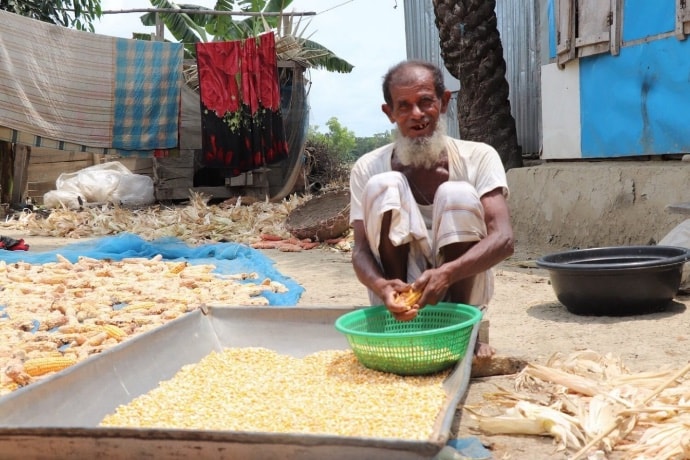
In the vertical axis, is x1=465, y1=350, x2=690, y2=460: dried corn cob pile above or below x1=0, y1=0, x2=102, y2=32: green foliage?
below

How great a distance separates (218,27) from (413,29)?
4986 mm

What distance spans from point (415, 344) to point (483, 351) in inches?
21.6

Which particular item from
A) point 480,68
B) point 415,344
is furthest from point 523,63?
point 415,344

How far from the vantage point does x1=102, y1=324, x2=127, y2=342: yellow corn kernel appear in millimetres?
3398

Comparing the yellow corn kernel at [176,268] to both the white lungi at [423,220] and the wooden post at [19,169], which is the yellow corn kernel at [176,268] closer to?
the white lungi at [423,220]

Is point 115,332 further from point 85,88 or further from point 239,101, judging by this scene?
point 239,101

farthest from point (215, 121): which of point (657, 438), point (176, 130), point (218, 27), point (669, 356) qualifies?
point (657, 438)

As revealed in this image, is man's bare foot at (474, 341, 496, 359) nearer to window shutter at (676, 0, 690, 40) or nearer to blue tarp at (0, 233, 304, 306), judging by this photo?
blue tarp at (0, 233, 304, 306)

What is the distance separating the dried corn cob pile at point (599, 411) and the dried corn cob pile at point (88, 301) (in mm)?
1618

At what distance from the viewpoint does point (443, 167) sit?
118 inches

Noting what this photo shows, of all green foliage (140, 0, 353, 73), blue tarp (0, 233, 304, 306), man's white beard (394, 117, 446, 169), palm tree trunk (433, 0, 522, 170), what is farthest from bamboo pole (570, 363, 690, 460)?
green foliage (140, 0, 353, 73)

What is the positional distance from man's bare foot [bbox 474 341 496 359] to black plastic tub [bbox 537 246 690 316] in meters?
1.15

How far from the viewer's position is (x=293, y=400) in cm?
238

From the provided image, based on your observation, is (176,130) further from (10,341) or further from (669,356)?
(669,356)
